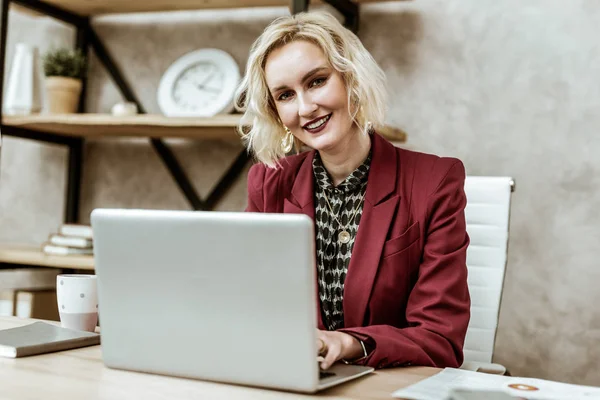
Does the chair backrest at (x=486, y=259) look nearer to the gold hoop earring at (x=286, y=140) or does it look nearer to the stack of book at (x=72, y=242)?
the gold hoop earring at (x=286, y=140)

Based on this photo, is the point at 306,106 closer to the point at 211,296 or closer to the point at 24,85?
the point at 211,296

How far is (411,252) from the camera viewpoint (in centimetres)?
124

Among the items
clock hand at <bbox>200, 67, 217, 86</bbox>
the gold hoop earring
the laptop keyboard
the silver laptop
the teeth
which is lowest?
the laptop keyboard

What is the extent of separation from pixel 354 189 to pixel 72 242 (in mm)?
1279

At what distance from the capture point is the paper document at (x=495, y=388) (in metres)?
0.74

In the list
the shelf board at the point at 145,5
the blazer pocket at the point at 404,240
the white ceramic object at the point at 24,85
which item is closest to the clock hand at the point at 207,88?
the shelf board at the point at 145,5

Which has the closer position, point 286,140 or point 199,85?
point 286,140

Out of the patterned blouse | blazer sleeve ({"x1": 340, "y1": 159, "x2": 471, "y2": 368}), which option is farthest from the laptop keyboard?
the patterned blouse

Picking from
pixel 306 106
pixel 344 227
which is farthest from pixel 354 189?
pixel 306 106

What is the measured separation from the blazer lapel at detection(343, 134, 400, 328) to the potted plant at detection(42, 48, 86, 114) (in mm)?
1502

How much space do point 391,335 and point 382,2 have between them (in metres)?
1.53

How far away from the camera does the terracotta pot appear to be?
2393 mm

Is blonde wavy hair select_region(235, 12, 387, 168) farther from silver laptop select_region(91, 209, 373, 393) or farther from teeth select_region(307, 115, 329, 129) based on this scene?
silver laptop select_region(91, 209, 373, 393)

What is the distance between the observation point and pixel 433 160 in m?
1.33
